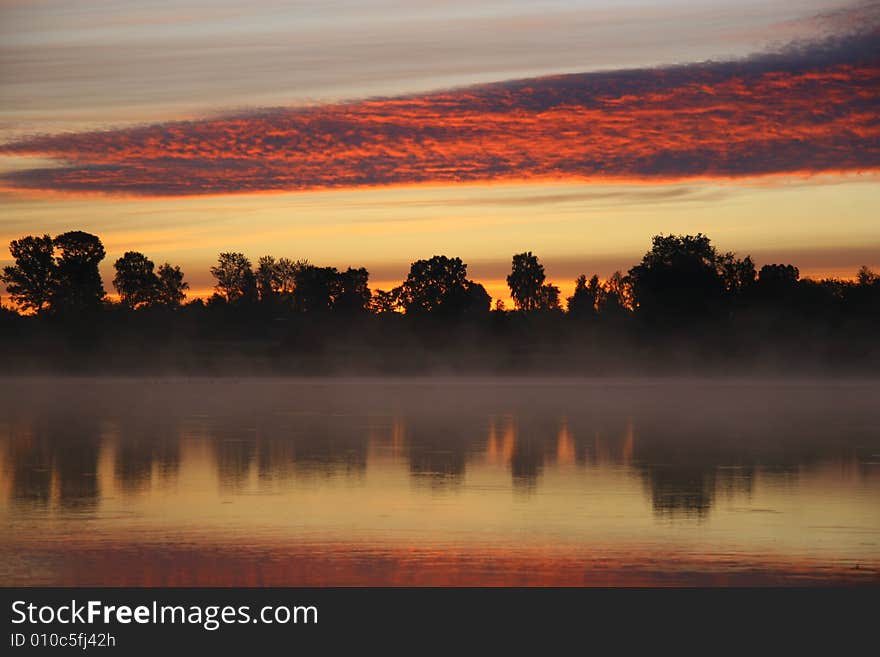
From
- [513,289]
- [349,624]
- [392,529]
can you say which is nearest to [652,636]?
[349,624]

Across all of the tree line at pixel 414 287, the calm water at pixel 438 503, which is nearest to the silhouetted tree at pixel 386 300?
the tree line at pixel 414 287

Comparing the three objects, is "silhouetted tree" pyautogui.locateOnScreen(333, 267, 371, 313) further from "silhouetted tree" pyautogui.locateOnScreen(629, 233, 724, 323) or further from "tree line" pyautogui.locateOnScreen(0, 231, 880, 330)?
"silhouetted tree" pyautogui.locateOnScreen(629, 233, 724, 323)

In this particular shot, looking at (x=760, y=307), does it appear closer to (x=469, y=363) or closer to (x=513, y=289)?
(x=469, y=363)

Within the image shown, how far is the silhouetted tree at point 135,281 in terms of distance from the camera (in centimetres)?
15825

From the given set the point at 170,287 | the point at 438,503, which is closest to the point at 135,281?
the point at 170,287

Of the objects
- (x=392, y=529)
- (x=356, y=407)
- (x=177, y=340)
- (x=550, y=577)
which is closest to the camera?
(x=550, y=577)

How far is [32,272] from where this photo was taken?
474 feet

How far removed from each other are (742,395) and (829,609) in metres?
60.1

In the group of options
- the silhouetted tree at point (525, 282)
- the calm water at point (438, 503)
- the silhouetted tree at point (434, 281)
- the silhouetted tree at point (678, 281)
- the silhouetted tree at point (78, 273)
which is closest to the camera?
the calm water at point (438, 503)

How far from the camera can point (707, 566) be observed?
16.1 m

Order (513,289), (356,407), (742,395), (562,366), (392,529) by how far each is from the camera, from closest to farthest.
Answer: (392,529) < (356,407) < (742,395) < (562,366) < (513,289)

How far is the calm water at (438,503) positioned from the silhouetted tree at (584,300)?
116112mm

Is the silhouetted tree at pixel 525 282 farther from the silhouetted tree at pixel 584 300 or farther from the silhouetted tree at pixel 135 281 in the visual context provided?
the silhouetted tree at pixel 135 281

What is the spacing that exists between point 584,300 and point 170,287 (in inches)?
2248
